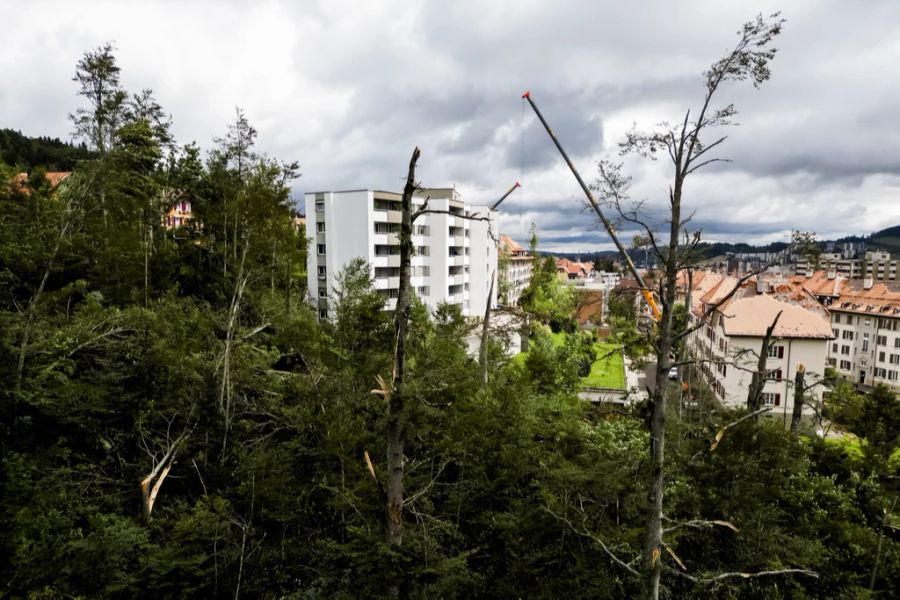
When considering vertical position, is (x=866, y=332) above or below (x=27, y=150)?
below

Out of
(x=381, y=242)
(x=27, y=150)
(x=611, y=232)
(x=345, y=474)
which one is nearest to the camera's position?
(x=611, y=232)

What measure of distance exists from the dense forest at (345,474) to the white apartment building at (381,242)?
57.0ft

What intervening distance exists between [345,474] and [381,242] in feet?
81.6

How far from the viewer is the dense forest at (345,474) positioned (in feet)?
31.3

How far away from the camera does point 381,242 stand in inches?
1385

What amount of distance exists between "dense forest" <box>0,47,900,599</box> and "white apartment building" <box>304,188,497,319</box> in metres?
17.4

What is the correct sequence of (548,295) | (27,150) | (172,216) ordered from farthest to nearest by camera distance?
1. (27,150)
2. (548,295)
3. (172,216)

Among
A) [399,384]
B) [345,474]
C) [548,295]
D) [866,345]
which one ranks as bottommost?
[866,345]

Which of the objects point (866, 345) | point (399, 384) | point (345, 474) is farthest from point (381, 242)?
point (866, 345)

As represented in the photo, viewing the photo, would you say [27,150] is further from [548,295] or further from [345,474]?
[345,474]

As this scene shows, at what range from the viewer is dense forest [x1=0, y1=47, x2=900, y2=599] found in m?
9.55

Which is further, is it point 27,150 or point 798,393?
point 27,150

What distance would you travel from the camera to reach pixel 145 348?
13.8 metres

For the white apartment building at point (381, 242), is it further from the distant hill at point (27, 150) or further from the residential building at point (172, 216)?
the distant hill at point (27, 150)
